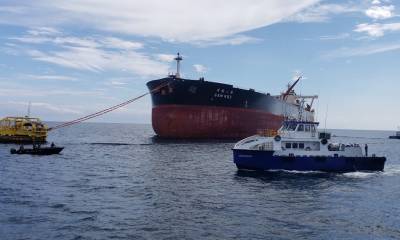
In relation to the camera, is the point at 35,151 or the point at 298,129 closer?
the point at 298,129

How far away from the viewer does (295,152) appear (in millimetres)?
42094

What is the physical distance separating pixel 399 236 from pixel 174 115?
5895 centimetres

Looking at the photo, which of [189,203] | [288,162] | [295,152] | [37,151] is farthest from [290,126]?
[37,151]

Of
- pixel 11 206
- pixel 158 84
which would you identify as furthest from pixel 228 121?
pixel 11 206

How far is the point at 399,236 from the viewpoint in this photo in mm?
21766

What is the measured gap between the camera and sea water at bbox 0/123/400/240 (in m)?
21.7

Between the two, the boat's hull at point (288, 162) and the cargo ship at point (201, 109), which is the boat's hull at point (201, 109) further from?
the boat's hull at point (288, 162)

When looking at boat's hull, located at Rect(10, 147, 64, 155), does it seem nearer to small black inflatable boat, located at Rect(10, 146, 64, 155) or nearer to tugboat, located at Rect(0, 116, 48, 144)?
small black inflatable boat, located at Rect(10, 146, 64, 155)

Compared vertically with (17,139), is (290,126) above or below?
above

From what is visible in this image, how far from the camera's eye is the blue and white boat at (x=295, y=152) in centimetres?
4162

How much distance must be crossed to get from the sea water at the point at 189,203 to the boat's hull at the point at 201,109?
31.1 m

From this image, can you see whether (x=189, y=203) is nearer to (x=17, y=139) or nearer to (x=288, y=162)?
(x=288, y=162)

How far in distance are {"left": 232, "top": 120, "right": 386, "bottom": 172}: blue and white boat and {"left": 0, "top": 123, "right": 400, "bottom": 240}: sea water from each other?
951 millimetres

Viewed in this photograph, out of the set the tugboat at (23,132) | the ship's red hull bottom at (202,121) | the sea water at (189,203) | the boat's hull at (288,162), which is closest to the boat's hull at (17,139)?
the tugboat at (23,132)
